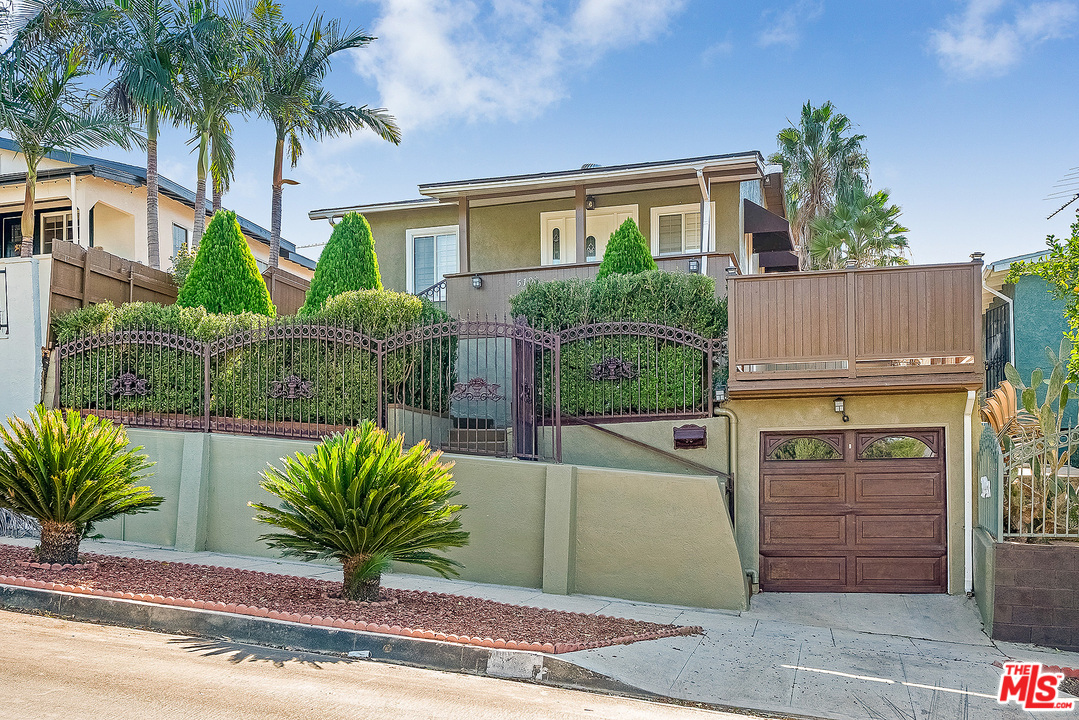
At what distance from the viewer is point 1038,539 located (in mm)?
8977

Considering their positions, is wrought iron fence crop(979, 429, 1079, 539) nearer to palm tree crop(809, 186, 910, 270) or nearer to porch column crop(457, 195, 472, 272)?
porch column crop(457, 195, 472, 272)

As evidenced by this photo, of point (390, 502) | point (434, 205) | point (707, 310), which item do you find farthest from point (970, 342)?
point (434, 205)

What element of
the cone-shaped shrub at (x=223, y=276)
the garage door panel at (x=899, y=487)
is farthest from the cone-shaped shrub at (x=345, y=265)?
the garage door panel at (x=899, y=487)

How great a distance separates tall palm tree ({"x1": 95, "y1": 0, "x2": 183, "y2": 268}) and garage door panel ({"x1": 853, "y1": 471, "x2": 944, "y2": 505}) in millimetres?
15374

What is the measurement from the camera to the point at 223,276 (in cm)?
1337

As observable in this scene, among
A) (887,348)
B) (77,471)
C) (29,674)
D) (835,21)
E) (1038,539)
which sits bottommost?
(29,674)

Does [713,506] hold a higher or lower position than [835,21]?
lower

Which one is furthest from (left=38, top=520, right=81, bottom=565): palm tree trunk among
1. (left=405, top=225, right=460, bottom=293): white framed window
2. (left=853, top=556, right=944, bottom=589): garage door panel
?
(left=405, top=225, right=460, bottom=293): white framed window

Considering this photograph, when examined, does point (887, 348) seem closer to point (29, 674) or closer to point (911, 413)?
point (911, 413)

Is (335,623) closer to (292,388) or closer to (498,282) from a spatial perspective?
(292,388)

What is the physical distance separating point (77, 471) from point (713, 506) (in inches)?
261

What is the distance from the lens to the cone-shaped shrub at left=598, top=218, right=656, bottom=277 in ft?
44.1

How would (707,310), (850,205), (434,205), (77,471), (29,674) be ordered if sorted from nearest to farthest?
(29,674), (77,471), (707,310), (434,205), (850,205)

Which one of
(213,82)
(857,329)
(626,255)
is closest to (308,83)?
(213,82)
